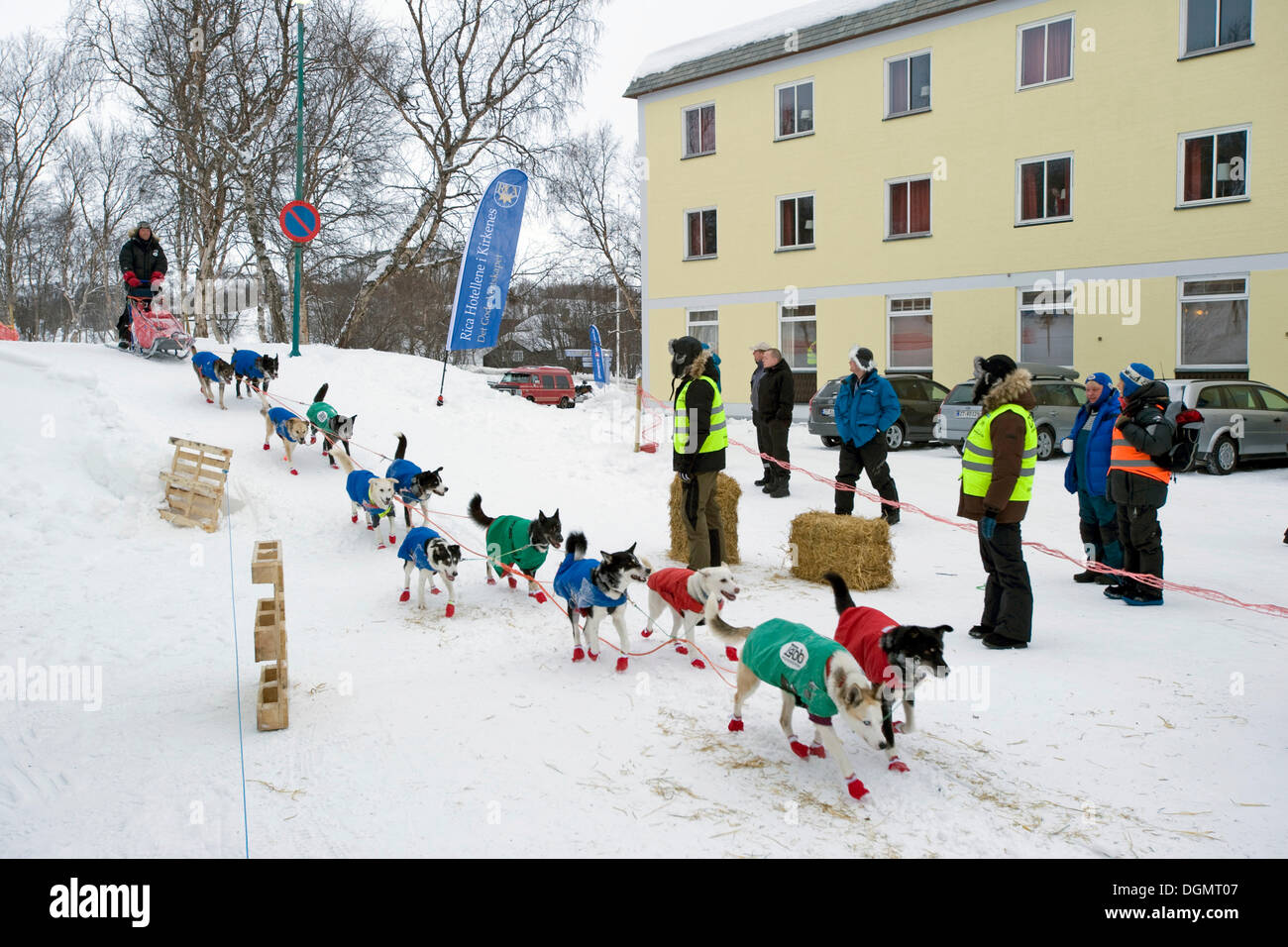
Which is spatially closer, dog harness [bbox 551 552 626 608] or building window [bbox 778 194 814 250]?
dog harness [bbox 551 552 626 608]

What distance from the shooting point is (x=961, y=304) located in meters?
19.4

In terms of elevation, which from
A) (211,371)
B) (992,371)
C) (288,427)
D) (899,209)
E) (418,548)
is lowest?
(418,548)

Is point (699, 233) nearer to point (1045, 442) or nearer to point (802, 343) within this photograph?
point (802, 343)

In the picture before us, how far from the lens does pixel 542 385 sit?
28484 mm

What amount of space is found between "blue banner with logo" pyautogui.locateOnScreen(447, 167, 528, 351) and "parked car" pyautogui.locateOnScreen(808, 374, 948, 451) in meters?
5.76

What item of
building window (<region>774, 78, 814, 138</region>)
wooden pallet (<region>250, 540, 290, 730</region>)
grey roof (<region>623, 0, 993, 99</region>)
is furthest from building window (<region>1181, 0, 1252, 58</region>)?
wooden pallet (<region>250, 540, 290, 730</region>)

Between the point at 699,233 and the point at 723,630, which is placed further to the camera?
the point at 699,233

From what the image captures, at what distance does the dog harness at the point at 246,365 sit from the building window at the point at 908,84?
15.0 metres

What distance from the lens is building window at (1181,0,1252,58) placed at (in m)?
16.0

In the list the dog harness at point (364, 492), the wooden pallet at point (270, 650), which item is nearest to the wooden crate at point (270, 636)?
the wooden pallet at point (270, 650)

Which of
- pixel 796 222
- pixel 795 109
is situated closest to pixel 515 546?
pixel 796 222

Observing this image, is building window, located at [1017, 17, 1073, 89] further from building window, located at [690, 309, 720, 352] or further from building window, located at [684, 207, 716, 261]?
building window, located at [690, 309, 720, 352]

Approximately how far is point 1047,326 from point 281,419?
49.8 ft

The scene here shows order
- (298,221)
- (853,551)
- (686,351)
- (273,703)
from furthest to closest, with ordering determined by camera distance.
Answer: (298,221)
(853,551)
(686,351)
(273,703)
